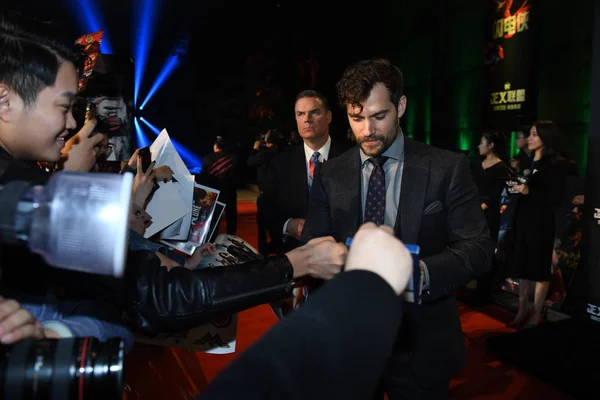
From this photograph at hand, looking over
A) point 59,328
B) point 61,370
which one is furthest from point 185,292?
point 61,370

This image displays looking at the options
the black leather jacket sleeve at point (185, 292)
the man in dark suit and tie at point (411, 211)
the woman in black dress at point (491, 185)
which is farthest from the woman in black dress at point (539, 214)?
the black leather jacket sleeve at point (185, 292)

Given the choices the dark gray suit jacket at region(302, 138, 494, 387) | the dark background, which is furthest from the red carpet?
the dark background

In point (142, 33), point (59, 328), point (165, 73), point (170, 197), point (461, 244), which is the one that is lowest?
point (59, 328)

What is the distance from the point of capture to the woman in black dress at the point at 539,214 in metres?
3.95

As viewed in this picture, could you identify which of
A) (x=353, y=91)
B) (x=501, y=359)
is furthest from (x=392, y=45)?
(x=353, y=91)

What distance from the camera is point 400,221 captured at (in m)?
1.71

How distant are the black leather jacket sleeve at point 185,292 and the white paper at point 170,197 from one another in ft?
2.68

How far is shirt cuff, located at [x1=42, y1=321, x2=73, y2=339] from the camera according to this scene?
903 mm

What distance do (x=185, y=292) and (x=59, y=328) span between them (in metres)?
0.33

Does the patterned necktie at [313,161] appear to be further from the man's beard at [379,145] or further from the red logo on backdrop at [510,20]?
the red logo on backdrop at [510,20]

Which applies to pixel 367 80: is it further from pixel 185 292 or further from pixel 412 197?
pixel 185 292

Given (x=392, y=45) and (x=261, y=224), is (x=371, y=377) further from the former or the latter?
(x=392, y=45)

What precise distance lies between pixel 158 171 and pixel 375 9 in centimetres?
1420

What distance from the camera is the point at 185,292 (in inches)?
47.1
